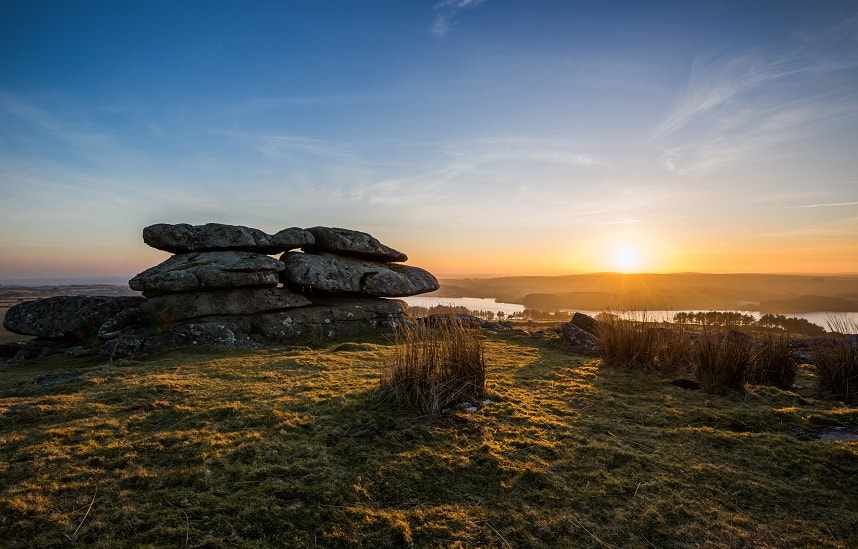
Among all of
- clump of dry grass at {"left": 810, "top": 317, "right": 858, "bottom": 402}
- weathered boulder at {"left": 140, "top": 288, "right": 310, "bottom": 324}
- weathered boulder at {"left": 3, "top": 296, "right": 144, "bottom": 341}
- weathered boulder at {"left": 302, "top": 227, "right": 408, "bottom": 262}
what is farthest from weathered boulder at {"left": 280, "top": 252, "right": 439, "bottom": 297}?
clump of dry grass at {"left": 810, "top": 317, "right": 858, "bottom": 402}

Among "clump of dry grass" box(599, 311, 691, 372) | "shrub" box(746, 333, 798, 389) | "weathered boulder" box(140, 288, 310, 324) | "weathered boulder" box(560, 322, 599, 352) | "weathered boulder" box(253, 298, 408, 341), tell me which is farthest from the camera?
"weathered boulder" box(253, 298, 408, 341)

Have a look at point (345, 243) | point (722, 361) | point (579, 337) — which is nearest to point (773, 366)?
point (722, 361)

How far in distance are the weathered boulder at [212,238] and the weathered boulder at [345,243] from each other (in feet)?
3.04

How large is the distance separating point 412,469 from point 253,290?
33.5 feet

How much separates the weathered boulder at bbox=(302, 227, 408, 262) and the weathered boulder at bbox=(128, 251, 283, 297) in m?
2.17

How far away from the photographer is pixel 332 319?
41.7ft

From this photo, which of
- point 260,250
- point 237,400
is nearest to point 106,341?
point 260,250

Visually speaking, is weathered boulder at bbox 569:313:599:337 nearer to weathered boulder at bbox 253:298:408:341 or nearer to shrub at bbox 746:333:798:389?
shrub at bbox 746:333:798:389

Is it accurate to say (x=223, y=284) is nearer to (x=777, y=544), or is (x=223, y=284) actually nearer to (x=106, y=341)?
(x=106, y=341)

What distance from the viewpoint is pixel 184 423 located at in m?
4.64

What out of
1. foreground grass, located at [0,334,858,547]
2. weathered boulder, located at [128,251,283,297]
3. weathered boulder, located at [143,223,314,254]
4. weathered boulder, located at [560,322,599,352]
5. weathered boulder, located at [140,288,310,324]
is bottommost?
foreground grass, located at [0,334,858,547]

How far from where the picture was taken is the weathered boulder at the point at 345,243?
14.1 m

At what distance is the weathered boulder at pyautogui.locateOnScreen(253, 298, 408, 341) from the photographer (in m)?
11.8

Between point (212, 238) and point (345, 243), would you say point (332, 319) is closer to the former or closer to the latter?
point (345, 243)
